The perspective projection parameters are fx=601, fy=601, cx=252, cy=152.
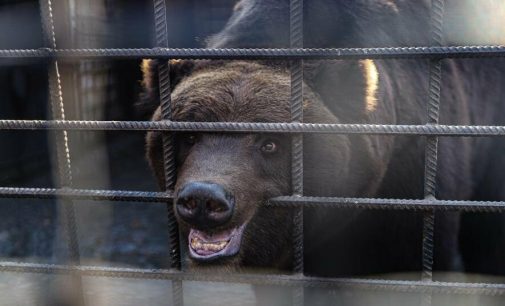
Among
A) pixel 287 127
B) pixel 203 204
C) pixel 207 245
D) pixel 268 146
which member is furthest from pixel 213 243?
pixel 287 127

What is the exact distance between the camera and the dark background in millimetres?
4535

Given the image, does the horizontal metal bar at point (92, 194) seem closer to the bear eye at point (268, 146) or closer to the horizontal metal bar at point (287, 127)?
the horizontal metal bar at point (287, 127)

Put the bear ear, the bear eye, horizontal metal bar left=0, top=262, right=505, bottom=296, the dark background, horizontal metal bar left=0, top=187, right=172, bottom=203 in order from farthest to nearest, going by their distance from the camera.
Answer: the dark background, the bear ear, the bear eye, horizontal metal bar left=0, top=187, right=172, bottom=203, horizontal metal bar left=0, top=262, right=505, bottom=296

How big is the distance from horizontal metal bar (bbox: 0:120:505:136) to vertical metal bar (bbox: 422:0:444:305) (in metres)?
0.07

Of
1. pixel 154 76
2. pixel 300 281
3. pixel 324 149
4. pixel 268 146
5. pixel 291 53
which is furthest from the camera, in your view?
pixel 154 76

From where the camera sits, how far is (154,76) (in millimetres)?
2898

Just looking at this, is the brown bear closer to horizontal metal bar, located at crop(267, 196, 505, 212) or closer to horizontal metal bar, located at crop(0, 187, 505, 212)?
horizontal metal bar, located at crop(0, 187, 505, 212)

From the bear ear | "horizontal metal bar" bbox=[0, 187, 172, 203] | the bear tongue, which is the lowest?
the bear tongue

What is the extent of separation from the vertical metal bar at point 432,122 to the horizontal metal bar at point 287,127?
0.07m

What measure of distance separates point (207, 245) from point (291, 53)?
0.81 m

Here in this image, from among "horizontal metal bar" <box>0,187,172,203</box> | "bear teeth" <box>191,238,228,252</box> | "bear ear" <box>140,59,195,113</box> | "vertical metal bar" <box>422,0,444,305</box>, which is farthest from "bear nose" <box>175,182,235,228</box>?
"bear ear" <box>140,59,195,113</box>

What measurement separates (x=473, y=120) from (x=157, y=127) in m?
2.19

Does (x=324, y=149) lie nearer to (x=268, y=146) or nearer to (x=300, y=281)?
(x=268, y=146)

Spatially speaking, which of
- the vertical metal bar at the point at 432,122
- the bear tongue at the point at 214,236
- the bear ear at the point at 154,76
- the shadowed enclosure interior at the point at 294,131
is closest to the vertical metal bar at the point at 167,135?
the shadowed enclosure interior at the point at 294,131
